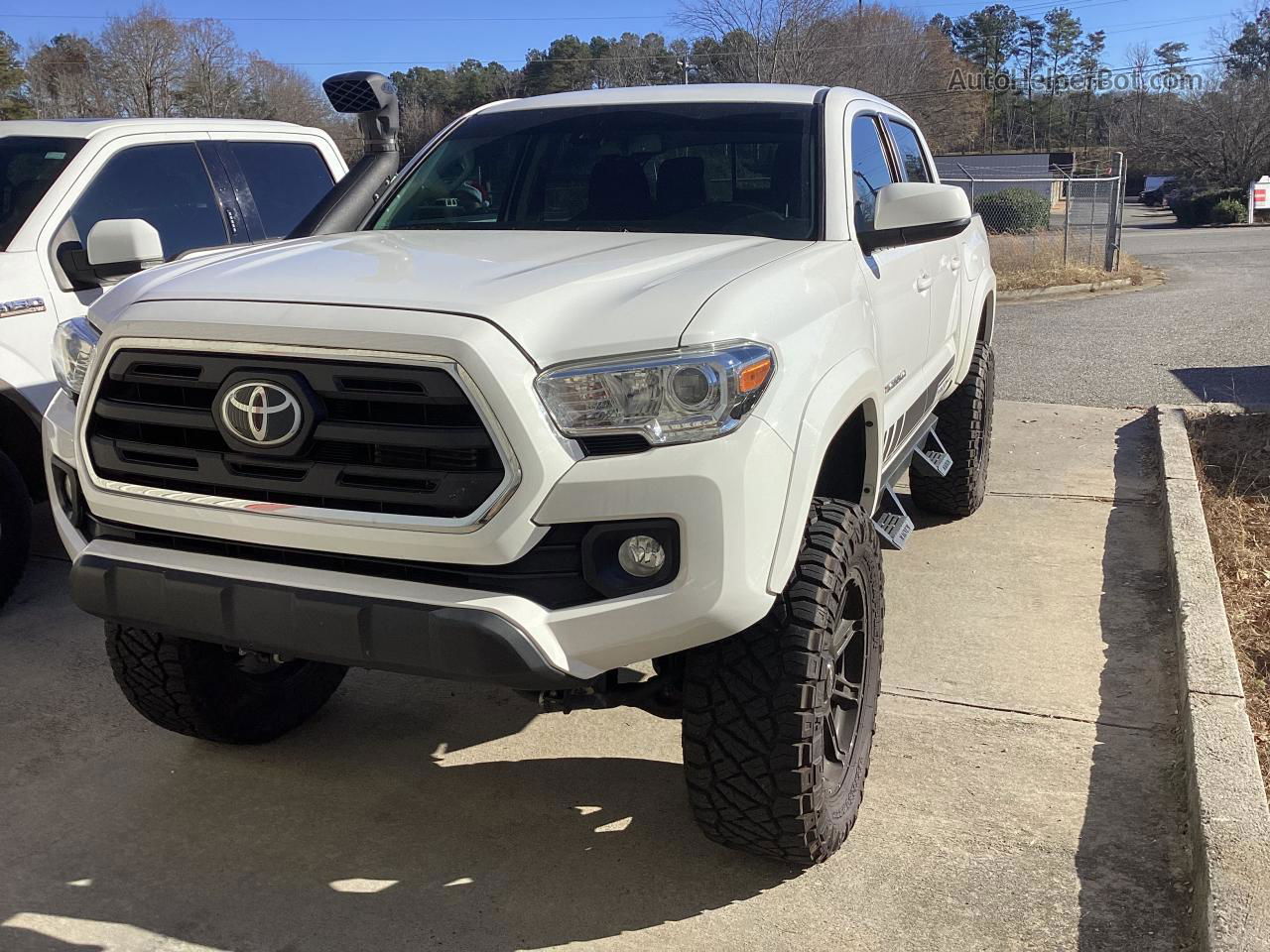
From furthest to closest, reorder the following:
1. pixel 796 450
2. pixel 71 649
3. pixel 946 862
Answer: pixel 71 649 < pixel 946 862 < pixel 796 450

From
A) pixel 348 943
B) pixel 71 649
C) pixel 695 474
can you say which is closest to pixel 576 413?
pixel 695 474

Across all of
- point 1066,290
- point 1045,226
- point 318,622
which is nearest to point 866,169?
point 318,622

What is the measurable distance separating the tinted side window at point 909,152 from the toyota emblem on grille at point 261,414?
314 cm

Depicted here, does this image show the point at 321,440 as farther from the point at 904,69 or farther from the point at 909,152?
the point at 904,69

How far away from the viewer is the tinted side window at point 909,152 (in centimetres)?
494

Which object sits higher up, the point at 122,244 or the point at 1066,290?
the point at 122,244

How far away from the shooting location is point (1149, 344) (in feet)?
37.4

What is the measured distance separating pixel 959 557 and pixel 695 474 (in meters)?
3.30

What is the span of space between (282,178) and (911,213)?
3858mm

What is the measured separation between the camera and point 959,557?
5.38 meters

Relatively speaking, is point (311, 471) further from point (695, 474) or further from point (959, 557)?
point (959, 557)

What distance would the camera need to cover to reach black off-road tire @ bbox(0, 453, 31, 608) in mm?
4711

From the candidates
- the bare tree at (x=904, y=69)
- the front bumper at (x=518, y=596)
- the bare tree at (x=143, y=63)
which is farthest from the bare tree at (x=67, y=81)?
the front bumper at (x=518, y=596)

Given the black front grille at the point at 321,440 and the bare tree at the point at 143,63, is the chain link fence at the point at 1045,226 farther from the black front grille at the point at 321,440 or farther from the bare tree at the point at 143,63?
the bare tree at the point at 143,63
